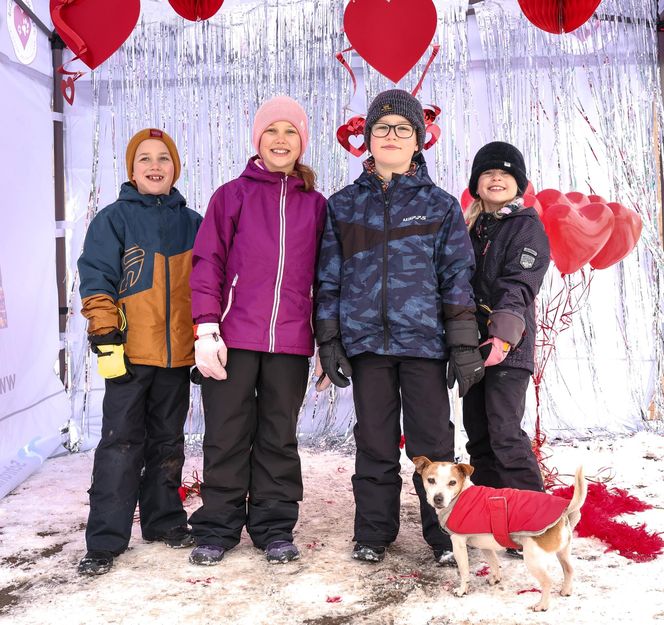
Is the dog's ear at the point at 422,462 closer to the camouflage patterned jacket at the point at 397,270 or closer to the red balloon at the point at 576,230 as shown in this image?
the camouflage patterned jacket at the point at 397,270

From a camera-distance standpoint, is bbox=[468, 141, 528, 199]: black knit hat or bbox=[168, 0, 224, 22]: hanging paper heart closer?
bbox=[468, 141, 528, 199]: black knit hat

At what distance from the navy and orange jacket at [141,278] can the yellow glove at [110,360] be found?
2.1 inches

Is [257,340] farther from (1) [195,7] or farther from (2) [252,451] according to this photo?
(1) [195,7]

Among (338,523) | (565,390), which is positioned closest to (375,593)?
(338,523)

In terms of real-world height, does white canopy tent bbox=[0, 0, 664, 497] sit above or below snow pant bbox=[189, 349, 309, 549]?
above

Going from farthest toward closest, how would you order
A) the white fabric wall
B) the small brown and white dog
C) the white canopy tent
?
the white canopy tent, the white fabric wall, the small brown and white dog

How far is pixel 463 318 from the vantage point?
194 cm

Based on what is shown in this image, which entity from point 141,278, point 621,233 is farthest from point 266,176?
point 621,233

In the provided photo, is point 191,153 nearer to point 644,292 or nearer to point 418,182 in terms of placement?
point 418,182

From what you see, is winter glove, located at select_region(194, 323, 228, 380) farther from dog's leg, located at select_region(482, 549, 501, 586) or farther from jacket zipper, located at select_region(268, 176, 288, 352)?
dog's leg, located at select_region(482, 549, 501, 586)

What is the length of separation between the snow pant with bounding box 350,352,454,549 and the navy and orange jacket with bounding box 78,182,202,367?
1.89 feet

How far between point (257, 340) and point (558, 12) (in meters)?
1.60

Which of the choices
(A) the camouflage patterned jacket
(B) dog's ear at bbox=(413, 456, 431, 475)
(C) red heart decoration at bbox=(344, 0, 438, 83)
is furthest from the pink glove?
(C) red heart decoration at bbox=(344, 0, 438, 83)

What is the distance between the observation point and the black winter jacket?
77.9 inches
